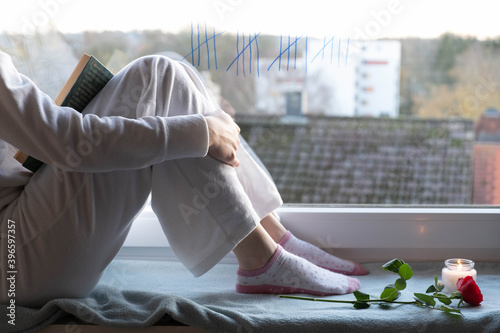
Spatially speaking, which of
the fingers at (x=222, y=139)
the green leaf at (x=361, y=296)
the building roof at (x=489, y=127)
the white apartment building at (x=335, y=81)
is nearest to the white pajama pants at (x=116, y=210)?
the fingers at (x=222, y=139)

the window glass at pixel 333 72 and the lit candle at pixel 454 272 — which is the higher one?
the window glass at pixel 333 72

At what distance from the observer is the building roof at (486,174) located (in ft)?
4.37

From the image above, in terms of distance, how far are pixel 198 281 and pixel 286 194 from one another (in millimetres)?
333

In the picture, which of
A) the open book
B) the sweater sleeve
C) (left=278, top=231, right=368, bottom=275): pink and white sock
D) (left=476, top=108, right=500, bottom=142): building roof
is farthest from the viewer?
(left=476, top=108, right=500, bottom=142): building roof

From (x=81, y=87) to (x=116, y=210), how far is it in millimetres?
223

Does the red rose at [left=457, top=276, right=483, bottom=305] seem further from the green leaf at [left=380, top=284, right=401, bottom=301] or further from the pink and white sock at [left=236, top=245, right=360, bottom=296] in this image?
the pink and white sock at [left=236, top=245, right=360, bottom=296]

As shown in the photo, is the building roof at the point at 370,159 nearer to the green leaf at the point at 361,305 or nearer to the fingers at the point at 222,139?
the fingers at the point at 222,139

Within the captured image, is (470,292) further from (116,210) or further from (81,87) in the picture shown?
(81,87)

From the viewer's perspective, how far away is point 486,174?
1.36 metres

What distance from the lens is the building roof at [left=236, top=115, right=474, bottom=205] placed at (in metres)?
1.33

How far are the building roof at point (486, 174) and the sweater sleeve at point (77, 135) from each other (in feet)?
2.57

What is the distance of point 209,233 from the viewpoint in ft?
3.11

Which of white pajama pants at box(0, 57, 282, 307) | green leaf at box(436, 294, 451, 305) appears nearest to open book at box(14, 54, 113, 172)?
white pajama pants at box(0, 57, 282, 307)

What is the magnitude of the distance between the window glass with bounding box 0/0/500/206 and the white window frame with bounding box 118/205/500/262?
0.11 meters
